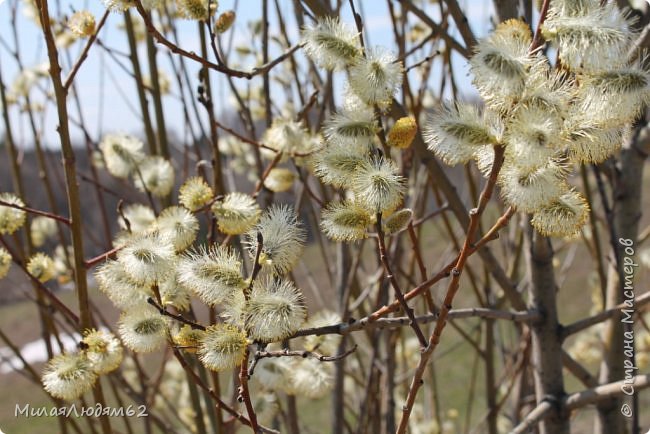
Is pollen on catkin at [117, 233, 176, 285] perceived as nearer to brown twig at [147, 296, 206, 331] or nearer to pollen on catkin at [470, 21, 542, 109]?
brown twig at [147, 296, 206, 331]

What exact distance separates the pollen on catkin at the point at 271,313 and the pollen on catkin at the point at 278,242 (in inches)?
1.5

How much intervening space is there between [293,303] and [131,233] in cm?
38

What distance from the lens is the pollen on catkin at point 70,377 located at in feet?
2.85

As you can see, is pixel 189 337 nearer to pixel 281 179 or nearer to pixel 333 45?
pixel 333 45

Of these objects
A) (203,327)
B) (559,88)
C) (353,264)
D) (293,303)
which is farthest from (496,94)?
(353,264)

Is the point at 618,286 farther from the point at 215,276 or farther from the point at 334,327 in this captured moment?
the point at 215,276

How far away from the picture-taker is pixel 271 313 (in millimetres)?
708

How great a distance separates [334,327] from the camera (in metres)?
0.83

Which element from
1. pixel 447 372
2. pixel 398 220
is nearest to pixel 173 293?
pixel 398 220

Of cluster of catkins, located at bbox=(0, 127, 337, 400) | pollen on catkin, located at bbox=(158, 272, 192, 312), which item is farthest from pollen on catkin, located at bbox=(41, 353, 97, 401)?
pollen on catkin, located at bbox=(158, 272, 192, 312)

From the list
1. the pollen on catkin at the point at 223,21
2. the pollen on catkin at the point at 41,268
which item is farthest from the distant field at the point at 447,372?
the pollen on catkin at the point at 41,268

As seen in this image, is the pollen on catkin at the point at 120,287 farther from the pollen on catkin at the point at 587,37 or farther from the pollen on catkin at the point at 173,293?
the pollen on catkin at the point at 587,37

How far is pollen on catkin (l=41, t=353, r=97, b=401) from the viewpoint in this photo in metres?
0.87

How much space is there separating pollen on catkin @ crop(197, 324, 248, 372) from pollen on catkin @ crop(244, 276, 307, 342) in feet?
0.05
